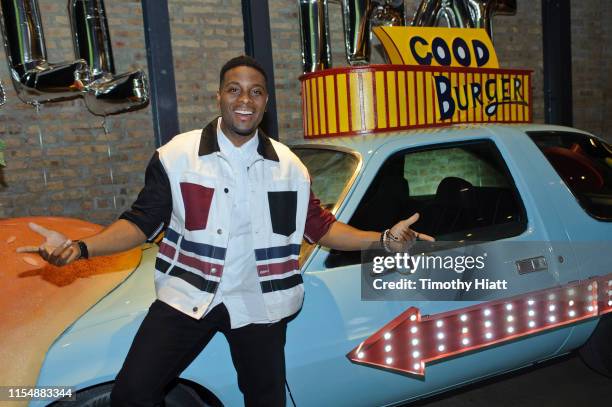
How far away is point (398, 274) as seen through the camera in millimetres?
2572

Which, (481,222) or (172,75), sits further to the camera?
(172,75)

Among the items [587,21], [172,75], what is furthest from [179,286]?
[587,21]

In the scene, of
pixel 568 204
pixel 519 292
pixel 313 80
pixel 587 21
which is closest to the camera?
pixel 519 292

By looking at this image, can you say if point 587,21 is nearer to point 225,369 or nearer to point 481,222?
point 481,222

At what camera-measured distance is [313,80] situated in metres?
3.62

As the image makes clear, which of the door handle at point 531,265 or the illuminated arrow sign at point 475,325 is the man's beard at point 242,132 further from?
the door handle at point 531,265

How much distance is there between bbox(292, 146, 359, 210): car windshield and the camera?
2.72 meters

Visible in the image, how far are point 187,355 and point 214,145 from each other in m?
0.73

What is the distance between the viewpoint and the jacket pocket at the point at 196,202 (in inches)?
76.5

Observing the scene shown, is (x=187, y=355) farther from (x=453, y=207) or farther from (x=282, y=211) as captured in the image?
(x=453, y=207)

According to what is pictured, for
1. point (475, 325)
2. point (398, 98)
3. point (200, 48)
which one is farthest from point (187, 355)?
point (200, 48)

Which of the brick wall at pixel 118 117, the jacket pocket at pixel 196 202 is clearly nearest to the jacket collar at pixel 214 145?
the jacket pocket at pixel 196 202

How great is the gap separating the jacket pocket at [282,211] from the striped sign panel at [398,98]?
4.58 feet

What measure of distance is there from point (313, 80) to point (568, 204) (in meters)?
1.64
